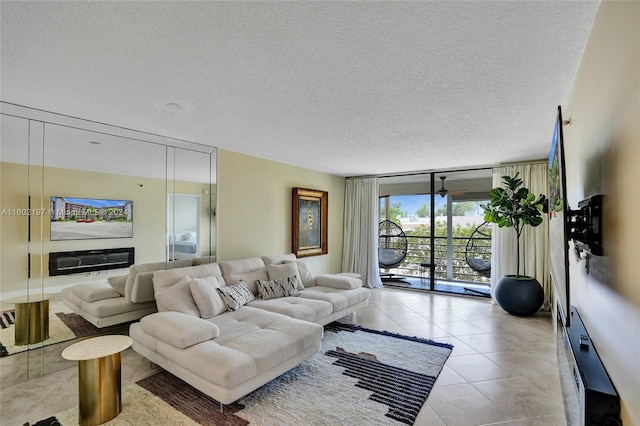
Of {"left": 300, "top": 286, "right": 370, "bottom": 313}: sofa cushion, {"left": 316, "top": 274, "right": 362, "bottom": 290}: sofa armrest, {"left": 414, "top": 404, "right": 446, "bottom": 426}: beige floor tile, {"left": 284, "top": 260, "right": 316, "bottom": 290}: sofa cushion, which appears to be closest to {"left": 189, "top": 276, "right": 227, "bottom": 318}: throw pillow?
{"left": 300, "top": 286, "right": 370, "bottom": 313}: sofa cushion

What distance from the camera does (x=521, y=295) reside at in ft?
14.3

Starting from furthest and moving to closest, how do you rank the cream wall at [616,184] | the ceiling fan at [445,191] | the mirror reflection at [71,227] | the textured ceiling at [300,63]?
the ceiling fan at [445,191], the mirror reflection at [71,227], the textured ceiling at [300,63], the cream wall at [616,184]

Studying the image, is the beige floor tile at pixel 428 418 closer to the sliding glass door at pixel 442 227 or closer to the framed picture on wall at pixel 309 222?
the framed picture on wall at pixel 309 222

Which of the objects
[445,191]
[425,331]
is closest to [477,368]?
[425,331]

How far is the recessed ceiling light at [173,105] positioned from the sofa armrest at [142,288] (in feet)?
6.14

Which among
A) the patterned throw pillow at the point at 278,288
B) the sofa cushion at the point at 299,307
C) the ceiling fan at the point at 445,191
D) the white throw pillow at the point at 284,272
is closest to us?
the sofa cushion at the point at 299,307

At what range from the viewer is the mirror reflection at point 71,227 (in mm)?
2717

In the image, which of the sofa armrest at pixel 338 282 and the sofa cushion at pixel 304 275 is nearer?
the sofa armrest at pixel 338 282

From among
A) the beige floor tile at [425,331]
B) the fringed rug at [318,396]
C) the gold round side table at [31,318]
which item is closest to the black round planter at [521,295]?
the beige floor tile at [425,331]

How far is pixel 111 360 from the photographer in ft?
7.04

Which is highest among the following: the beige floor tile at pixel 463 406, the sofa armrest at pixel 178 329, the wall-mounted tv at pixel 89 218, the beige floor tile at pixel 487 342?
the wall-mounted tv at pixel 89 218

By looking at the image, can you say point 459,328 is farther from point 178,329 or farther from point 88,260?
point 88,260

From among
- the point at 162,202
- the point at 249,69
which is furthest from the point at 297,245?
the point at 249,69

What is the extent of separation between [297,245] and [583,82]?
4.40 meters
